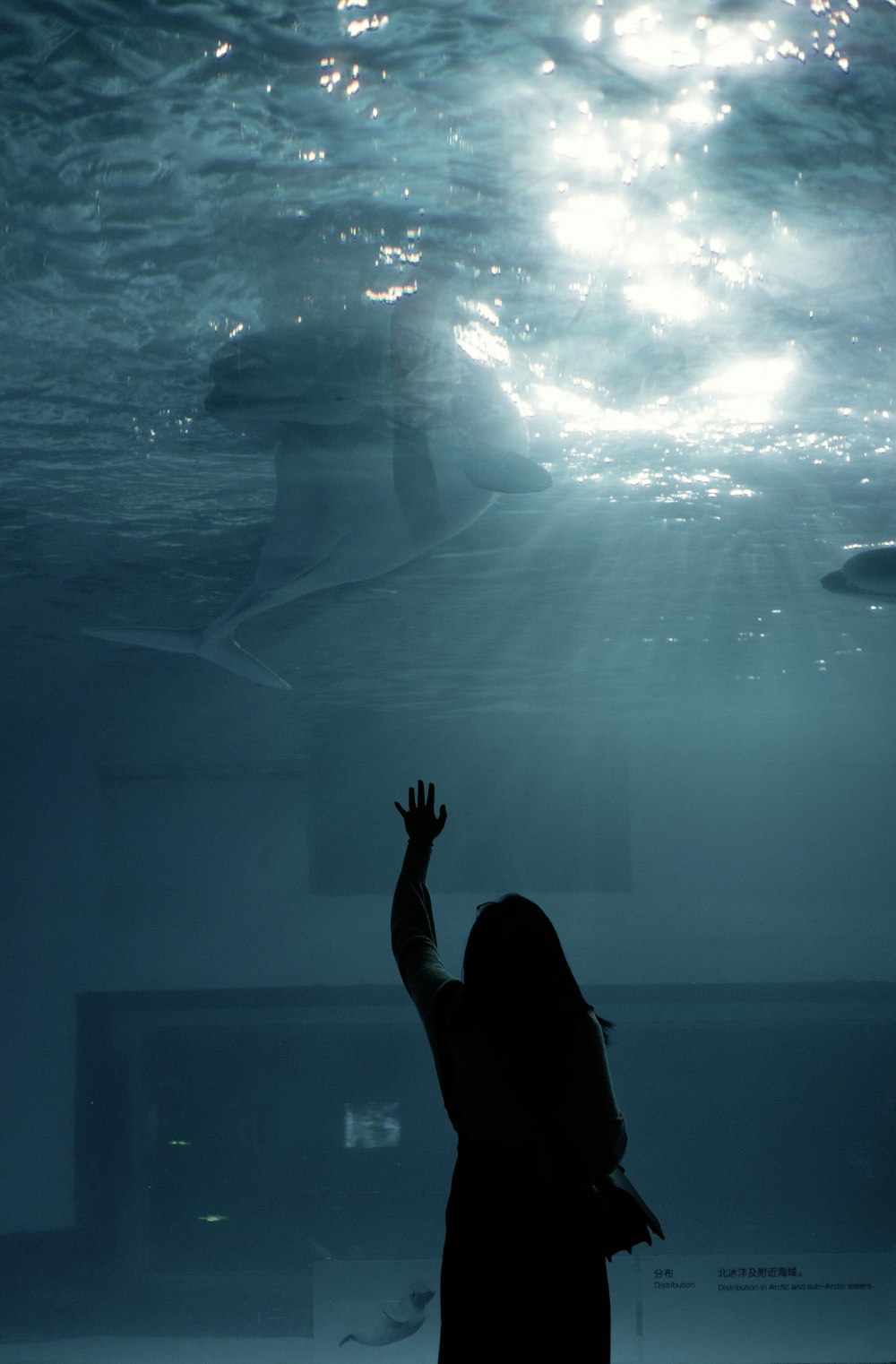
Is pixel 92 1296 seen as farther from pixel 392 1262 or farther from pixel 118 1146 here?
pixel 392 1262

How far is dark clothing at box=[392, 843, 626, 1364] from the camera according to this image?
2457 millimetres

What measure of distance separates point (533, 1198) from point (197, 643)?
12.9m

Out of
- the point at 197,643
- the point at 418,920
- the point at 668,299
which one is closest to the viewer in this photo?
the point at 418,920

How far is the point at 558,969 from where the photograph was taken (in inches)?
98.7

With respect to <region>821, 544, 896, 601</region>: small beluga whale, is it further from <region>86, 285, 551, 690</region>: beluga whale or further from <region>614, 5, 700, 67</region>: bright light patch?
<region>614, 5, 700, 67</region>: bright light patch

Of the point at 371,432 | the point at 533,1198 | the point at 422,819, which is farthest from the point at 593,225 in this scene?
the point at 533,1198

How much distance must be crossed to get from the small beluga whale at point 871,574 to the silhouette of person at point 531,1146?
398 inches

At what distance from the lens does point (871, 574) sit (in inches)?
479

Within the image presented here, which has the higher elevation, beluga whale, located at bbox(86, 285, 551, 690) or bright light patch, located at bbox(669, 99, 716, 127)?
beluga whale, located at bbox(86, 285, 551, 690)

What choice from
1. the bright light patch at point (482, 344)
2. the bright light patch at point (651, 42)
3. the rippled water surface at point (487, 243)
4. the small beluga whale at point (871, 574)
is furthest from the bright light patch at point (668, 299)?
the small beluga whale at point (871, 574)

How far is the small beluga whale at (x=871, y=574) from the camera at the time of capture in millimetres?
11523

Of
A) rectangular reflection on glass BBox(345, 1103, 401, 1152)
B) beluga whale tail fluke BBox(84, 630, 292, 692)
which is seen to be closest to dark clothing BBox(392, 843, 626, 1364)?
beluga whale tail fluke BBox(84, 630, 292, 692)

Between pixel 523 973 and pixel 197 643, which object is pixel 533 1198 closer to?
pixel 523 973

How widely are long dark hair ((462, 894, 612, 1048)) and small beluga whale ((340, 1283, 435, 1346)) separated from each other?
50.6 ft
